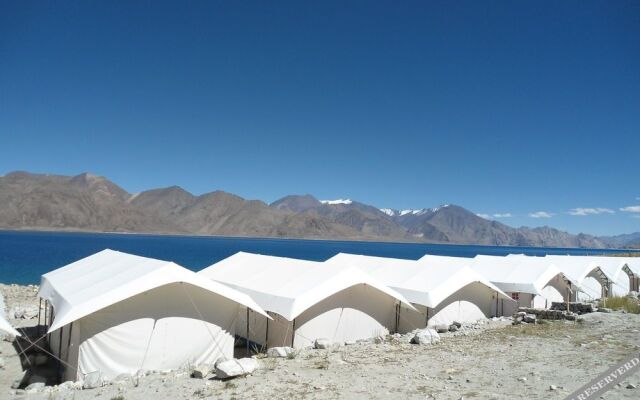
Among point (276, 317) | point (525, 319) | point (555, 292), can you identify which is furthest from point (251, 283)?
point (555, 292)

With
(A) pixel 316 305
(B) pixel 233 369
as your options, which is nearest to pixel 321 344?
(A) pixel 316 305

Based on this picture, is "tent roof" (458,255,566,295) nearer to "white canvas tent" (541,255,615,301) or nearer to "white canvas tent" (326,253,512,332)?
"white canvas tent" (326,253,512,332)

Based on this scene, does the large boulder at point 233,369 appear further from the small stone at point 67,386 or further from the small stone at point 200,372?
the small stone at point 67,386

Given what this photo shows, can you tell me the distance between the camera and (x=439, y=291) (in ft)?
70.3

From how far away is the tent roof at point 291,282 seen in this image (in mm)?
16906

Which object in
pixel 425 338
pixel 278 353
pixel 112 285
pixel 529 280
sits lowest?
pixel 278 353

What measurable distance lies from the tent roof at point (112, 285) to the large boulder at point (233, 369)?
2959mm

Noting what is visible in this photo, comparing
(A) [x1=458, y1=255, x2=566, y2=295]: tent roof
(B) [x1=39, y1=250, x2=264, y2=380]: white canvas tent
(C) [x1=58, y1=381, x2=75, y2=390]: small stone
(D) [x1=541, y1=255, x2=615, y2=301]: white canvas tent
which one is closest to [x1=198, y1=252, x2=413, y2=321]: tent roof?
(B) [x1=39, y1=250, x2=264, y2=380]: white canvas tent

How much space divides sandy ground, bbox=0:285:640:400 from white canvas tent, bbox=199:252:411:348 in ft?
4.81

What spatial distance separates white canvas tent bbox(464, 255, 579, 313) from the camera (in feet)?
92.2

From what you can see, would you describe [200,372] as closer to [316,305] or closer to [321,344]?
[321,344]

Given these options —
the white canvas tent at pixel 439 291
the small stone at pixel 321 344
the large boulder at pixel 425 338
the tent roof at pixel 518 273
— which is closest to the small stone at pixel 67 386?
the small stone at pixel 321 344

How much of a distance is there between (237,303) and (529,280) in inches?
820

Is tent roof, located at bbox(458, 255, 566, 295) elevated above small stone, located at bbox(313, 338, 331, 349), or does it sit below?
above
